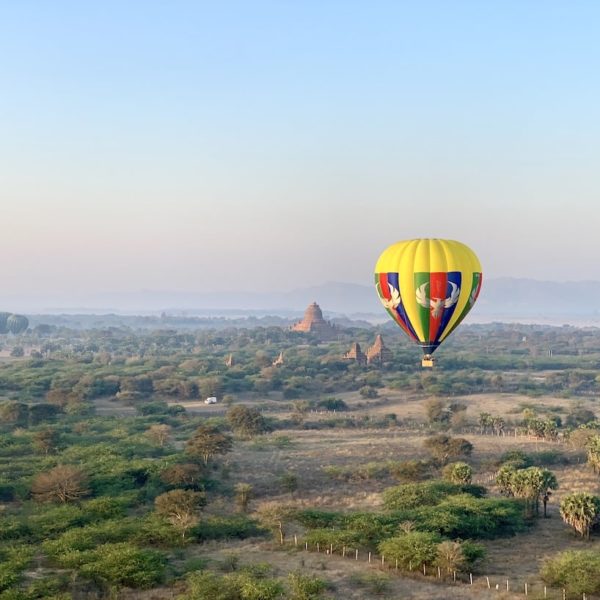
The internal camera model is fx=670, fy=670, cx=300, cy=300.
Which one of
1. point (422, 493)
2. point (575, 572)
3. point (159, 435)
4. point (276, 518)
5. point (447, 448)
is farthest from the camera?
point (159, 435)

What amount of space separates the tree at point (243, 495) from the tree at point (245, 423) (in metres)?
23.2

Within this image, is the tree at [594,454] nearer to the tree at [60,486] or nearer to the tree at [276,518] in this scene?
the tree at [276,518]

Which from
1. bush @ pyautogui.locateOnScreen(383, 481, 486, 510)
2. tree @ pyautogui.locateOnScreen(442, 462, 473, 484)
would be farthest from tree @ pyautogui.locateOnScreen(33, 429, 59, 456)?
tree @ pyautogui.locateOnScreen(442, 462, 473, 484)

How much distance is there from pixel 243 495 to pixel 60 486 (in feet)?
38.8

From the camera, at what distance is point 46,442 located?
58.2 metres

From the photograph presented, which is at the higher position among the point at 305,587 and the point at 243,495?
the point at 305,587

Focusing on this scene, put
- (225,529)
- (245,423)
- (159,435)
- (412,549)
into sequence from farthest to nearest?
(245,423), (159,435), (225,529), (412,549)

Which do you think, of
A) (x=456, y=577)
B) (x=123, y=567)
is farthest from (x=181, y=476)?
(x=456, y=577)

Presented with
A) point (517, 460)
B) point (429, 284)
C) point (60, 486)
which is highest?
point (429, 284)

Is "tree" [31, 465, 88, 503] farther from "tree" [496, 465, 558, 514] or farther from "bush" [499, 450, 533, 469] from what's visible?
"bush" [499, 450, 533, 469]

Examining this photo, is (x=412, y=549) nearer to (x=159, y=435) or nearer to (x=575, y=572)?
(x=575, y=572)

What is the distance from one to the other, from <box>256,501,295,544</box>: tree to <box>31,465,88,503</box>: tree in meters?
11.8

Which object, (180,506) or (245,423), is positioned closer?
(180,506)

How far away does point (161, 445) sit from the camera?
204ft
